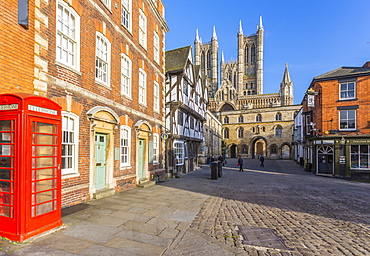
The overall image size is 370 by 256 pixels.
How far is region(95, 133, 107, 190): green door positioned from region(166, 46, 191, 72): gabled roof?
33.5 feet

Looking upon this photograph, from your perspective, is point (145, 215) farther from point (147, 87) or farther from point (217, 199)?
point (147, 87)

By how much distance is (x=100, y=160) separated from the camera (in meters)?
8.21

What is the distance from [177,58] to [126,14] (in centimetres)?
848

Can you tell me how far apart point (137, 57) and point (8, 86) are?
700 cm

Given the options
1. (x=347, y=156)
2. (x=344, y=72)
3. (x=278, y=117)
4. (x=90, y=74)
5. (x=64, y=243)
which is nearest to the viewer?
(x=64, y=243)

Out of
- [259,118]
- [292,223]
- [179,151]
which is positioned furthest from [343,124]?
[259,118]

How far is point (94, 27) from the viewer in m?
7.67

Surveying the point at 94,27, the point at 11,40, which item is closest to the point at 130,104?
the point at 94,27

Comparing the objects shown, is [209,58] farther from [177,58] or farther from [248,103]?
[177,58]

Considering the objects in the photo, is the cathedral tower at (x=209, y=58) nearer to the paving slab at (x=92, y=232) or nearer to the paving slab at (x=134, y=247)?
the paving slab at (x=92, y=232)

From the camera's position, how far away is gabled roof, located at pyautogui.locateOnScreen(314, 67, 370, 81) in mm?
18275

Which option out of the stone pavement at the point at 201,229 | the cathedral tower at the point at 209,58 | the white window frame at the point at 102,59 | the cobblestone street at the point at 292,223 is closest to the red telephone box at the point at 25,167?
the stone pavement at the point at 201,229

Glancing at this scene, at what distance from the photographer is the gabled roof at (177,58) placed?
56.6 feet

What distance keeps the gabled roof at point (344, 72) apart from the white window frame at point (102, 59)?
19636 millimetres
